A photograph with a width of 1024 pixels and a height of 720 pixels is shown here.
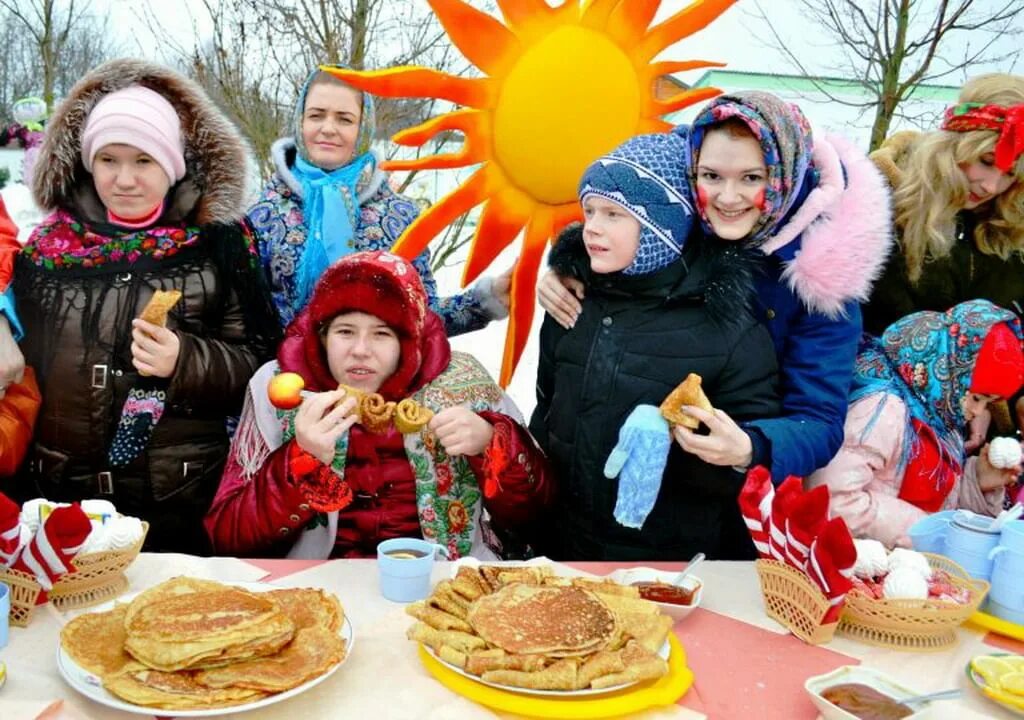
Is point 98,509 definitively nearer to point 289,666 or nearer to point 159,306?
point 159,306

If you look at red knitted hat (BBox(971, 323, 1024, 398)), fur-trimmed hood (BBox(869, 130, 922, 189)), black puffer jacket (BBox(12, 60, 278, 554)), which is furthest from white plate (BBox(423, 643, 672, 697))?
fur-trimmed hood (BBox(869, 130, 922, 189))

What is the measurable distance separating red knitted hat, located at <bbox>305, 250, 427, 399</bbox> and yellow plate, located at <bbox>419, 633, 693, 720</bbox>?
1143 millimetres

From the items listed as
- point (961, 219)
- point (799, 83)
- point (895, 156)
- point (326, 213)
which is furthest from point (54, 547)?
point (799, 83)

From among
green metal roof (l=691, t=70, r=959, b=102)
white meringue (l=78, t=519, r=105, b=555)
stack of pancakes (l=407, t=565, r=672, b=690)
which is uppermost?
green metal roof (l=691, t=70, r=959, b=102)

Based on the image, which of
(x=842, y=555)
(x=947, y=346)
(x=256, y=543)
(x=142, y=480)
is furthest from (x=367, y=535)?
(x=947, y=346)

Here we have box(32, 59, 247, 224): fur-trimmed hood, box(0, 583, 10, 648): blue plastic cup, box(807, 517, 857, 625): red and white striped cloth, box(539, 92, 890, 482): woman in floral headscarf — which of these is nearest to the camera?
box(0, 583, 10, 648): blue plastic cup

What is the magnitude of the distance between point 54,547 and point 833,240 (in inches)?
85.5

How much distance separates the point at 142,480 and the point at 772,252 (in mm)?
2144

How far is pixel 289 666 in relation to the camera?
1572 mm

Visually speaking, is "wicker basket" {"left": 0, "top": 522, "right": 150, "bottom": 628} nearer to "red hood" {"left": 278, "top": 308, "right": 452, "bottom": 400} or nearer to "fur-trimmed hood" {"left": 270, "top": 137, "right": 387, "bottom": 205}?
"red hood" {"left": 278, "top": 308, "right": 452, "bottom": 400}

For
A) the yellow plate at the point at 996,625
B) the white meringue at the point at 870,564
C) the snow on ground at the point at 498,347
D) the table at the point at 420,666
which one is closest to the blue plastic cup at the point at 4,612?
the table at the point at 420,666

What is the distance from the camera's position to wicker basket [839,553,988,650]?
1843 mm

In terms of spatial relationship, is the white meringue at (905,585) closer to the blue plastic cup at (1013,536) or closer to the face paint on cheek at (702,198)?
the blue plastic cup at (1013,536)

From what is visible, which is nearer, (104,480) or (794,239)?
(794,239)
